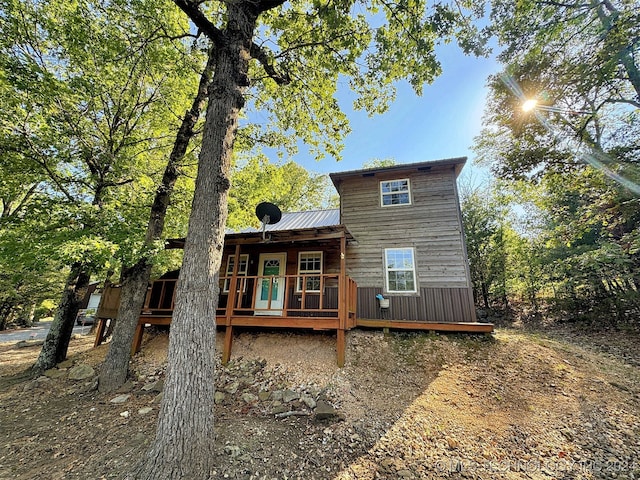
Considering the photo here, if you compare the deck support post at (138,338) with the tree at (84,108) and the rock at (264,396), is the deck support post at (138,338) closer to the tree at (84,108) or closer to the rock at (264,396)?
the tree at (84,108)

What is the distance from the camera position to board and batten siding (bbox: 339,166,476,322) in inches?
313

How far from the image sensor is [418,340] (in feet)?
22.7

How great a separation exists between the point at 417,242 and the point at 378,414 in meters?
5.52

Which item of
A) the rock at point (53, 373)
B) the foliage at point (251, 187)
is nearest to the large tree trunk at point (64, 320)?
the rock at point (53, 373)

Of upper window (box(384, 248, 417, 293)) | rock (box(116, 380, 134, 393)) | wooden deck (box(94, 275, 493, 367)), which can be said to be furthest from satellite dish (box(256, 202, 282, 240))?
rock (box(116, 380, 134, 393))

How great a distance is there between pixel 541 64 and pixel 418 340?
998 centimetres

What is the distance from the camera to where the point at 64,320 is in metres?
7.23

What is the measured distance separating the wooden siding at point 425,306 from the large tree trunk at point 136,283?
6.28m

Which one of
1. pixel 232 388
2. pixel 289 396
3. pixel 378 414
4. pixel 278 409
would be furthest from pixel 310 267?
pixel 378 414

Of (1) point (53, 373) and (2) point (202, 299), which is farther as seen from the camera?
(1) point (53, 373)

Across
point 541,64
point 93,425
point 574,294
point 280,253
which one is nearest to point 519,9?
point 541,64

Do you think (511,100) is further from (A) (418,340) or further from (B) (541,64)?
(A) (418,340)

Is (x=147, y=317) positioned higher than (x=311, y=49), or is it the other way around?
(x=311, y=49)

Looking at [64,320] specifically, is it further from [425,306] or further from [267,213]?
[425,306]
